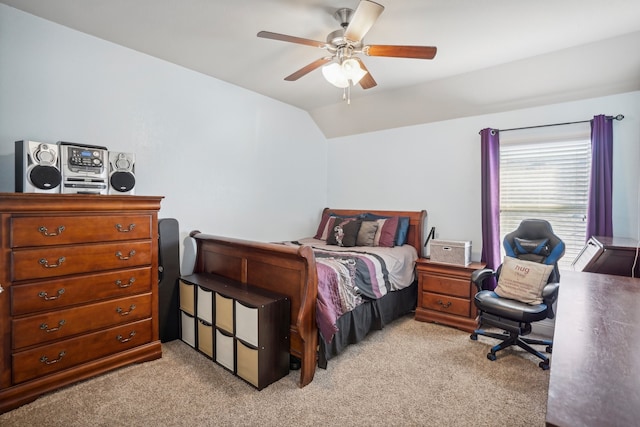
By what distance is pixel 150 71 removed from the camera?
9.58 feet

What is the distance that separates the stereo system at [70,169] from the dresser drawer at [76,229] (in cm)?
19

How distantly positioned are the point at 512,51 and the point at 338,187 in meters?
2.63

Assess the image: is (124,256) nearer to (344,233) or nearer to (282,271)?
(282,271)

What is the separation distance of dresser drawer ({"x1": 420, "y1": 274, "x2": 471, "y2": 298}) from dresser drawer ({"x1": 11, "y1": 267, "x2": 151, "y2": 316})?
2.61 m

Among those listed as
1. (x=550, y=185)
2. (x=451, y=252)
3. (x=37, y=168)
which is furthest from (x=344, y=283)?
(x=550, y=185)

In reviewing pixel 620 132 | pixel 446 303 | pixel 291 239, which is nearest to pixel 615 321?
pixel 446 303

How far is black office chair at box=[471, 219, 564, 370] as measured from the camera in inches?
96.7

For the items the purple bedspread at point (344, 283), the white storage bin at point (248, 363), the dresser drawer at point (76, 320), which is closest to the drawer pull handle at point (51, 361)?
the dresser drawer at point (76, 320)

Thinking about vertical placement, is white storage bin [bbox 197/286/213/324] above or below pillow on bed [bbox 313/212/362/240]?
below

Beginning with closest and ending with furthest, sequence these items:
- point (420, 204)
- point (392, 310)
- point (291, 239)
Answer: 1. point (392, 310)
2. point (420, 204)
3. point (291, 239)

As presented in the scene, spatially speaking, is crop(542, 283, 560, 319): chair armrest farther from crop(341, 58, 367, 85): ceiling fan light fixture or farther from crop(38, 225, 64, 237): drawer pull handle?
crop(38, 225, 64, 237): drawer pull handle

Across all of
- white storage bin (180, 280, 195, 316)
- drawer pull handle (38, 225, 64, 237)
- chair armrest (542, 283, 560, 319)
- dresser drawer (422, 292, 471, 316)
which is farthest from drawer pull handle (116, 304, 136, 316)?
chair armrest (542, 283, 560, 319)

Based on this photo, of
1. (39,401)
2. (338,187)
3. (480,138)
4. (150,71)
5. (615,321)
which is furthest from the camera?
(338,187)

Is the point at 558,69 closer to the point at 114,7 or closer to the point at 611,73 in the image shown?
the point at 611,73
